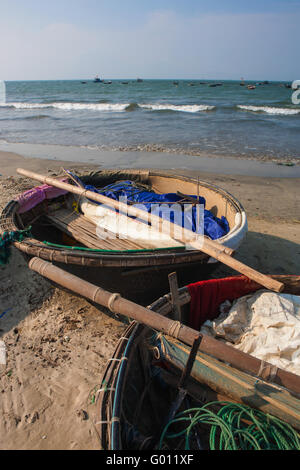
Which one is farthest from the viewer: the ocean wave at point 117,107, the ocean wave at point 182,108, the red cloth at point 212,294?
the ocean wave at point 117,107

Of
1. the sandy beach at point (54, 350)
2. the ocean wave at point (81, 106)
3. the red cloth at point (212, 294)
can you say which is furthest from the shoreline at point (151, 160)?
the ocean wave at point (81, 106)

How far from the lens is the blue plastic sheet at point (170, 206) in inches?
172

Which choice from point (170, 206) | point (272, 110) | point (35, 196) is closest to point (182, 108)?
point (272, 110)

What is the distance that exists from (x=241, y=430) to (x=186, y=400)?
1.69ft

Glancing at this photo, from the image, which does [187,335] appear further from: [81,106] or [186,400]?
[81,106]

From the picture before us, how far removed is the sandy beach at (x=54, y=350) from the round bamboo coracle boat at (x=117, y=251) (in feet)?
2.27

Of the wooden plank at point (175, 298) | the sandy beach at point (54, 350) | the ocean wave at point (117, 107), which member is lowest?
the sandy beach at point (54, 350)

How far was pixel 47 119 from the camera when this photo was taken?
2175 cm

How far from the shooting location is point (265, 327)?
2.88 meters

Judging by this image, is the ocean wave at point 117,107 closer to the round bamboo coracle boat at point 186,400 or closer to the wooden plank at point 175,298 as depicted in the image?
the wooden plank at point 175,298

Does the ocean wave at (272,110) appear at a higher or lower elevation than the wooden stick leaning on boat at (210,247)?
higher

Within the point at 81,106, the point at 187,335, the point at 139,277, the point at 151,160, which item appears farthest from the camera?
the point at 81,106
